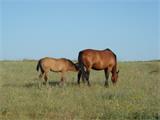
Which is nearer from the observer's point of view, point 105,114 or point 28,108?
point 105,114

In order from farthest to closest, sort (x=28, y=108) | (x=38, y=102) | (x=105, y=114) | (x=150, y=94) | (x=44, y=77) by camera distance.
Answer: (x=44, y=77)
(x=150, y=94)
(x=38, y=102)
(x=28, y=108)
(x=105, y=114)

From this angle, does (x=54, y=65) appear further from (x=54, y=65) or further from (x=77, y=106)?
(x=77, y=106)

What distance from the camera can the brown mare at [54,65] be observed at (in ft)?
58.7

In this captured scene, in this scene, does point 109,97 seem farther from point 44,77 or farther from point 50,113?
point 44,77

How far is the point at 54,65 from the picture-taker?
715 inches

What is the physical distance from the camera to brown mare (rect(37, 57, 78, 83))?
17.9 metres

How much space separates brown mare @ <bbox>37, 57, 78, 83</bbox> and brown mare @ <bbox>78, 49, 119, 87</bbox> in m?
1.34

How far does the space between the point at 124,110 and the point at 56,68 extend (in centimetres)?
886

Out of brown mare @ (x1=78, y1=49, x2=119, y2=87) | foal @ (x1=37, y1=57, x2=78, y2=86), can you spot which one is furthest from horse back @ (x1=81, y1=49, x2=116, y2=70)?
foal @ (x1=37, y1=57, x2=78, y2=86)

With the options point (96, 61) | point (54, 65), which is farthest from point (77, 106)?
point (54, 65)

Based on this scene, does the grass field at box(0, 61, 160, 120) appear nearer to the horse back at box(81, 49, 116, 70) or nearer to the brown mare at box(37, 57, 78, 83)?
the horse back at box(81, 49, 116, 70)

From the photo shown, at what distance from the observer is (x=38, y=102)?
10805mm

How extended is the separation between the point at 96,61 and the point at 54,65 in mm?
2296

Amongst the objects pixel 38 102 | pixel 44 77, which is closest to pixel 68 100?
pixel 38 102
